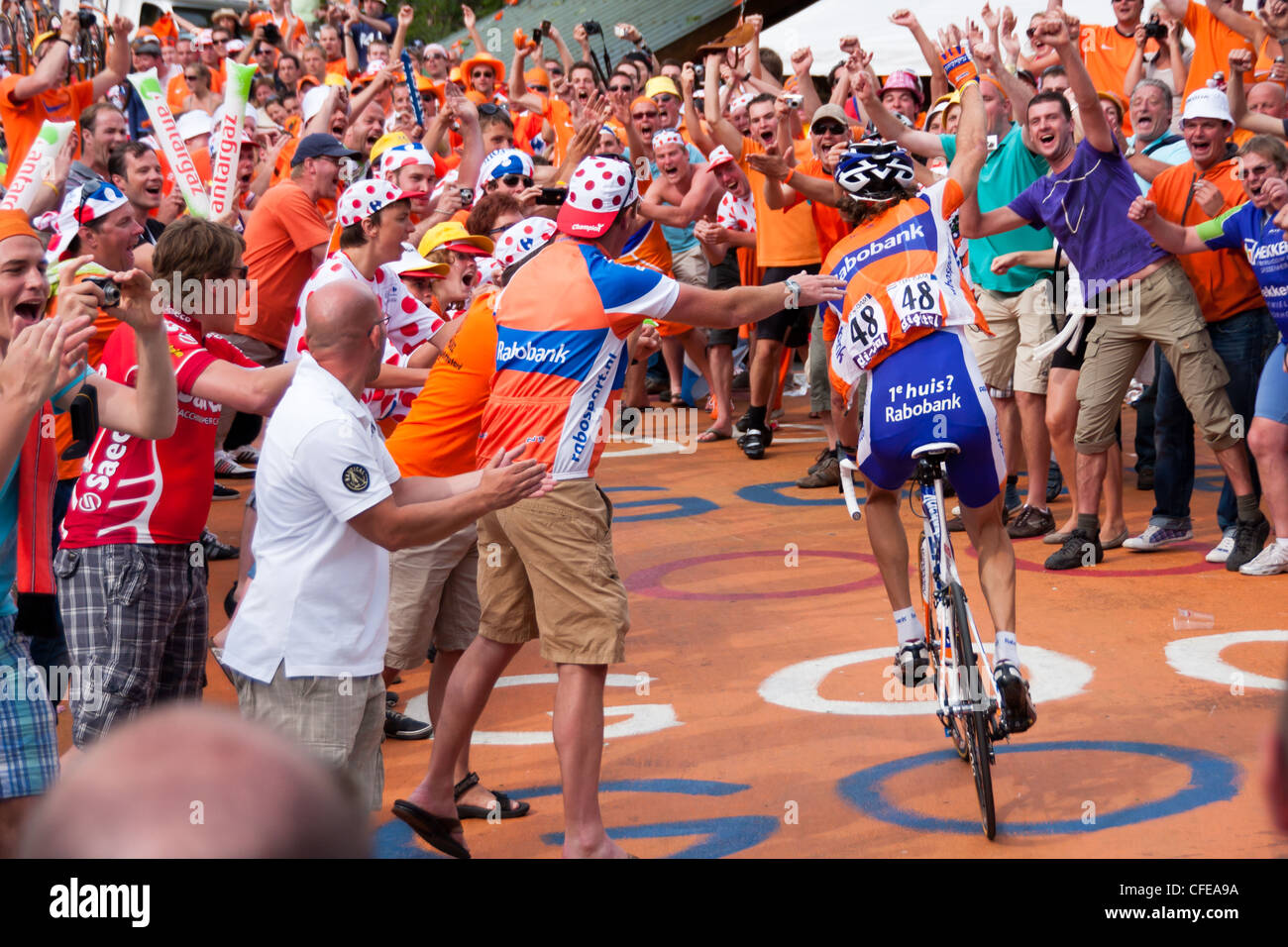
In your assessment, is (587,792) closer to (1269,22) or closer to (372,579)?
(372,579)

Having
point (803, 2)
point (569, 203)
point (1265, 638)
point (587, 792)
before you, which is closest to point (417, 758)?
point (587, 792)

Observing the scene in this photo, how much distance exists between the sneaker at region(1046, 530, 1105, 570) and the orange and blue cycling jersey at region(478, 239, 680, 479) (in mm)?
4100

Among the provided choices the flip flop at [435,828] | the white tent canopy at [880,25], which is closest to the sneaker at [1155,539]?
the flip flop at [435,828]

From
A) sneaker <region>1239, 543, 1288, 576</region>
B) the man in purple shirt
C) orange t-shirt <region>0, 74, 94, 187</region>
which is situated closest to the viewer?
sneaker <region>1239, 543, 1288, 576</region>

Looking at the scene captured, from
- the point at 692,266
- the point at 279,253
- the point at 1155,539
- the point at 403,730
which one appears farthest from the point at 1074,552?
the point at 692,266

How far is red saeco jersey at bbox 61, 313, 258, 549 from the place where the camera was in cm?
449

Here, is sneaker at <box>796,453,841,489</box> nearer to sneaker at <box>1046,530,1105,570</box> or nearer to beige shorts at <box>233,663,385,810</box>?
sneaker at <box>1046,530,1105,570</box>

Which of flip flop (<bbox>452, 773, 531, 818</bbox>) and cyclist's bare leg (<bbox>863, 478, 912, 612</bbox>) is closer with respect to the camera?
flip flop (<bbox>452, 773, 531, 818</bbox>)

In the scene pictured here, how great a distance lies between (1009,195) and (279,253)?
4.59 m

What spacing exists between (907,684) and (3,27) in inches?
396

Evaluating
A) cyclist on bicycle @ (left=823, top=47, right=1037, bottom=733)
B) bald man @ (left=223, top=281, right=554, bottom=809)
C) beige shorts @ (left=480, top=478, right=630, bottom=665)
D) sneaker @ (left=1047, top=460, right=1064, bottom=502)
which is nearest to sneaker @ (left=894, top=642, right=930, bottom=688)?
cyclist on bicycle @ (left=823, top=47, right=1037, bottom=733)

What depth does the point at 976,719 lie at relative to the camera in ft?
14.9

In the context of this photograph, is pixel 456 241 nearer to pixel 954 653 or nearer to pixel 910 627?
pixel 910 627

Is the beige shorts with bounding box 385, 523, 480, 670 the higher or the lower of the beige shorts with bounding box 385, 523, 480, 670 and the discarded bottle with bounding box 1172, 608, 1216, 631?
the higher
